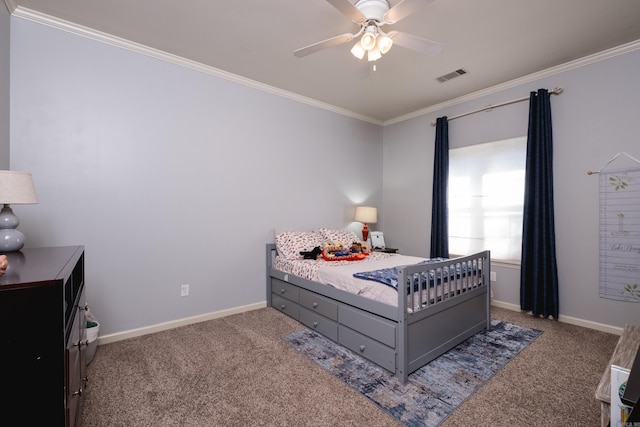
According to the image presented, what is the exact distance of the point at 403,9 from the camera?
1.82m

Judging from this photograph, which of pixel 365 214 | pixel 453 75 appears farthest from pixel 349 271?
pixel 453 75

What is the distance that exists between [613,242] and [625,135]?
101 cm

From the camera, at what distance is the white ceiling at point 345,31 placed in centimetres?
222

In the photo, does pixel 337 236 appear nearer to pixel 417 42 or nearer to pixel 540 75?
pixel 417 42

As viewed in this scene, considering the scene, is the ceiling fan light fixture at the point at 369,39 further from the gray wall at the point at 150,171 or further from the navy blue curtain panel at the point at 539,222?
the navy blue curtain panel at the point at 539,222

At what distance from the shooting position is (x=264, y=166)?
11.8ft

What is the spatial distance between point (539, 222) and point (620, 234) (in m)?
0.62

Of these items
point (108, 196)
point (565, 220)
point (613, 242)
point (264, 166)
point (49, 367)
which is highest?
point (264, 166)

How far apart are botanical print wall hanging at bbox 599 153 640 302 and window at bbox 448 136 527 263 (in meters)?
0.71

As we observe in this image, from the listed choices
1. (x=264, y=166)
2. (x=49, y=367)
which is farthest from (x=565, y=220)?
(x=49, y=367)

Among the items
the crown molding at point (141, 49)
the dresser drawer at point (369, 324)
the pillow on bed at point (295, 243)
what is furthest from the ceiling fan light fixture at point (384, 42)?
the pillow on bed at point (295, 243)

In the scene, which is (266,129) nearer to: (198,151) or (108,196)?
(198,151)

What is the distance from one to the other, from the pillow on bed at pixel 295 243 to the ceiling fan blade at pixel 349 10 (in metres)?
2.32

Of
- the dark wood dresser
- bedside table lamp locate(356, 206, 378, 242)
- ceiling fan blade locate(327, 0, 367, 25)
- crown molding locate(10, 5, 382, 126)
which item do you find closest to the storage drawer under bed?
bedside table lamp locate(356, 206, 378, 242)
